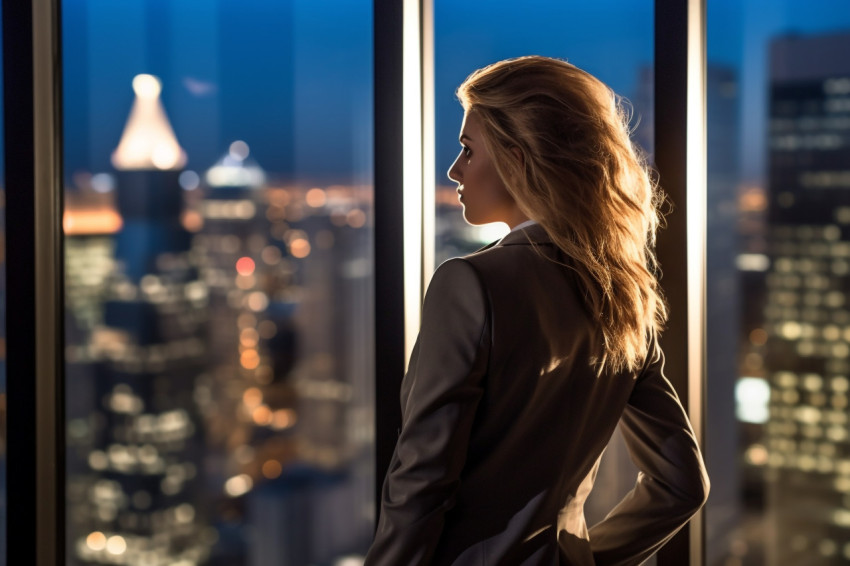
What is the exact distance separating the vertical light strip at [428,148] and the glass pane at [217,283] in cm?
16

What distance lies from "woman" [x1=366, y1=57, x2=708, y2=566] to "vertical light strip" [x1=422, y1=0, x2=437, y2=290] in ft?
2.72

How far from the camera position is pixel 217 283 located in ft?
7.89

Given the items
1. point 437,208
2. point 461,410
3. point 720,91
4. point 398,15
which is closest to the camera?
point 461,410

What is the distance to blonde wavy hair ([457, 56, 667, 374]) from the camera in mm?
1130

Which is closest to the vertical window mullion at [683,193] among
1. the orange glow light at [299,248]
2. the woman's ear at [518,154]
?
the woman's ear at [518,154]

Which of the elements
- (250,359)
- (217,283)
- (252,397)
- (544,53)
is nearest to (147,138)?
(217,283)

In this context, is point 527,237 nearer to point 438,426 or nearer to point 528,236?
point 528,236

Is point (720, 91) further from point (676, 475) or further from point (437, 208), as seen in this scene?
point (676, 475)

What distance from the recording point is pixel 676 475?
128 cm

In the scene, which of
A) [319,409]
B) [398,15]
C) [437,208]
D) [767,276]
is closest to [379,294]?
[437,208]

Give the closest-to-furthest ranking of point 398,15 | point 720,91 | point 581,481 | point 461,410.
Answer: point 461,410, point 581,481, point 720,91, point 398,15

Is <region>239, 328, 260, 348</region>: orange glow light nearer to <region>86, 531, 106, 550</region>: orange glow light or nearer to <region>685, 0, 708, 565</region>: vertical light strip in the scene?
<region>86, 531, 106, 550</region>: orange glow light

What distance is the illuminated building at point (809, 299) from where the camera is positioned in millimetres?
1737

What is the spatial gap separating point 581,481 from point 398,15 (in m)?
1.24
